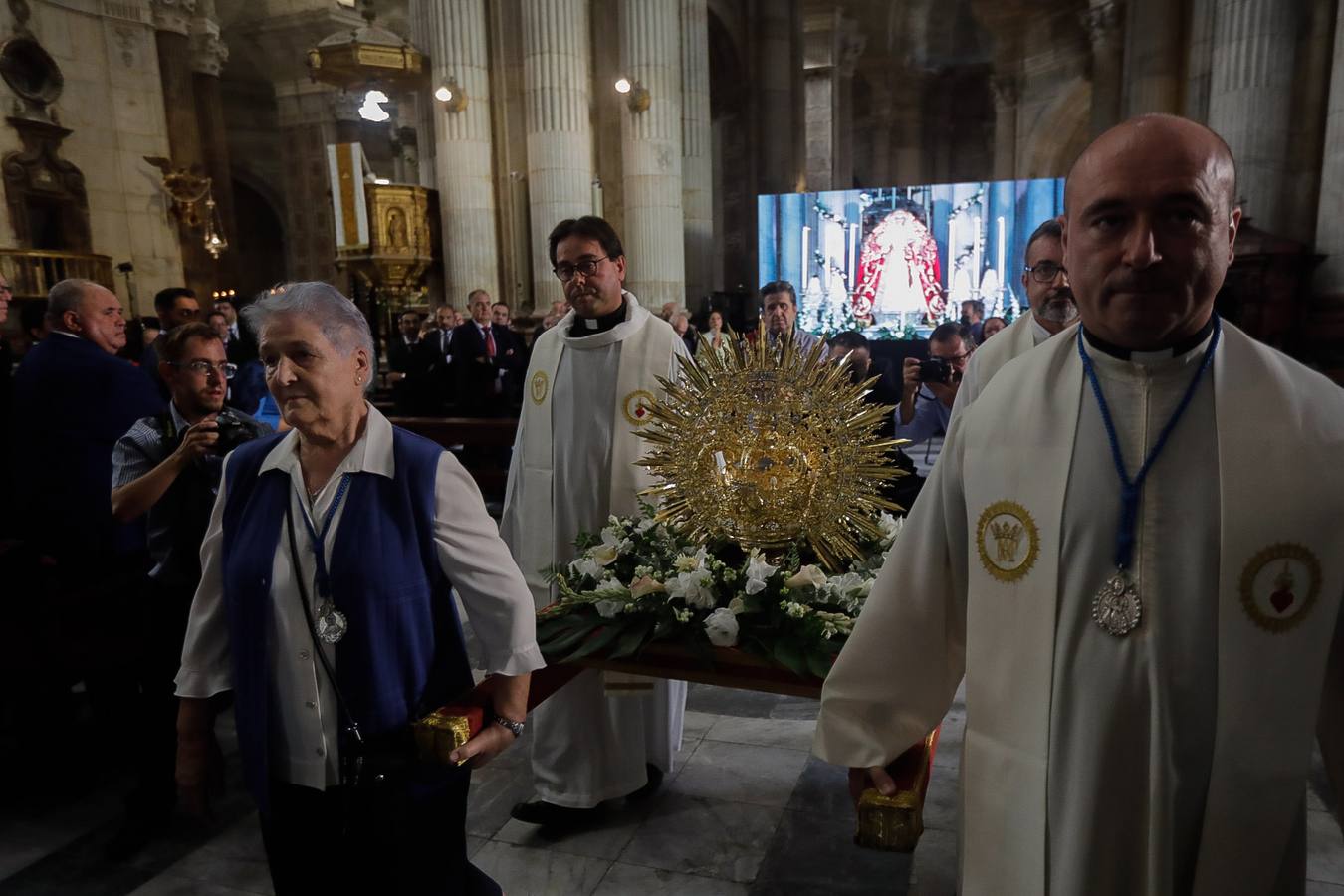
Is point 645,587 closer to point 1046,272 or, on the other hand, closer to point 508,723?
point 508,723

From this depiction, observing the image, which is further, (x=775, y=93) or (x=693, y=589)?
(x=775, y=93)

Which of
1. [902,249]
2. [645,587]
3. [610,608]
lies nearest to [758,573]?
[645,587]

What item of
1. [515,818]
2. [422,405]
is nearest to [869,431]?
[515,818]

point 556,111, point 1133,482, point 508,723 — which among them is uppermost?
point 556,111

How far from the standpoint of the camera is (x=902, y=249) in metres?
12.8

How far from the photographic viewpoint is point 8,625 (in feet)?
10.6

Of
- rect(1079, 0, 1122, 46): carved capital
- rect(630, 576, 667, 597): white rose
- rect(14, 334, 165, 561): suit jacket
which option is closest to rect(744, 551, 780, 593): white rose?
rect(630, 576, 667, 597): white rose

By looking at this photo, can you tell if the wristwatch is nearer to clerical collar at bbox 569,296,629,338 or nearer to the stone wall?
clerical collar at bbox 569,296,629,338

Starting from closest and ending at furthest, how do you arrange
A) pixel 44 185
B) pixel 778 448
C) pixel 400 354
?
pixel 778 448
pixel 400 354
pixel 44 185

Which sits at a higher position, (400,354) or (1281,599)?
(1281,599)

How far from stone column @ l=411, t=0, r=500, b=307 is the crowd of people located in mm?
8318

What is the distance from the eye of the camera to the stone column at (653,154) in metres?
10.8

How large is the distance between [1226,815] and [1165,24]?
14.4 meters

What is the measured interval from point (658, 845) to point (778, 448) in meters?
1.53
